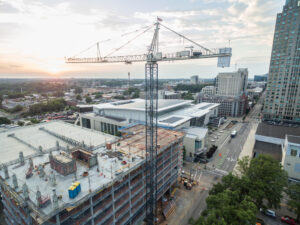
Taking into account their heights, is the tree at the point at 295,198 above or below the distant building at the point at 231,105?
below

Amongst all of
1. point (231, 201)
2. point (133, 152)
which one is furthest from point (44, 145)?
point (231, 201)

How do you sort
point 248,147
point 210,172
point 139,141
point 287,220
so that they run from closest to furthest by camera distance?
point 287,220 → point 139,141 → point 210,172 → point 248,147

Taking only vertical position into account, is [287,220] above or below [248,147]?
below

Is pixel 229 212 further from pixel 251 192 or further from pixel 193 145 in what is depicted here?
pixel 193 145

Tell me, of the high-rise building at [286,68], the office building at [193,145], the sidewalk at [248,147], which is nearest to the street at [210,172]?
the sidewalk at [248,147]

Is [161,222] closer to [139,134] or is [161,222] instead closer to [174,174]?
[174,174]

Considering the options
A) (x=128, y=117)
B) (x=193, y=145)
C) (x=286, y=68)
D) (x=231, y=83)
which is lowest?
(x=193, y=145)

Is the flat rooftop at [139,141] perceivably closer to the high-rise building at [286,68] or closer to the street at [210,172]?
the street at [210,172]

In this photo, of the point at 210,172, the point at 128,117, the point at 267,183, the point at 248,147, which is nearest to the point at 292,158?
the point at 267,183
